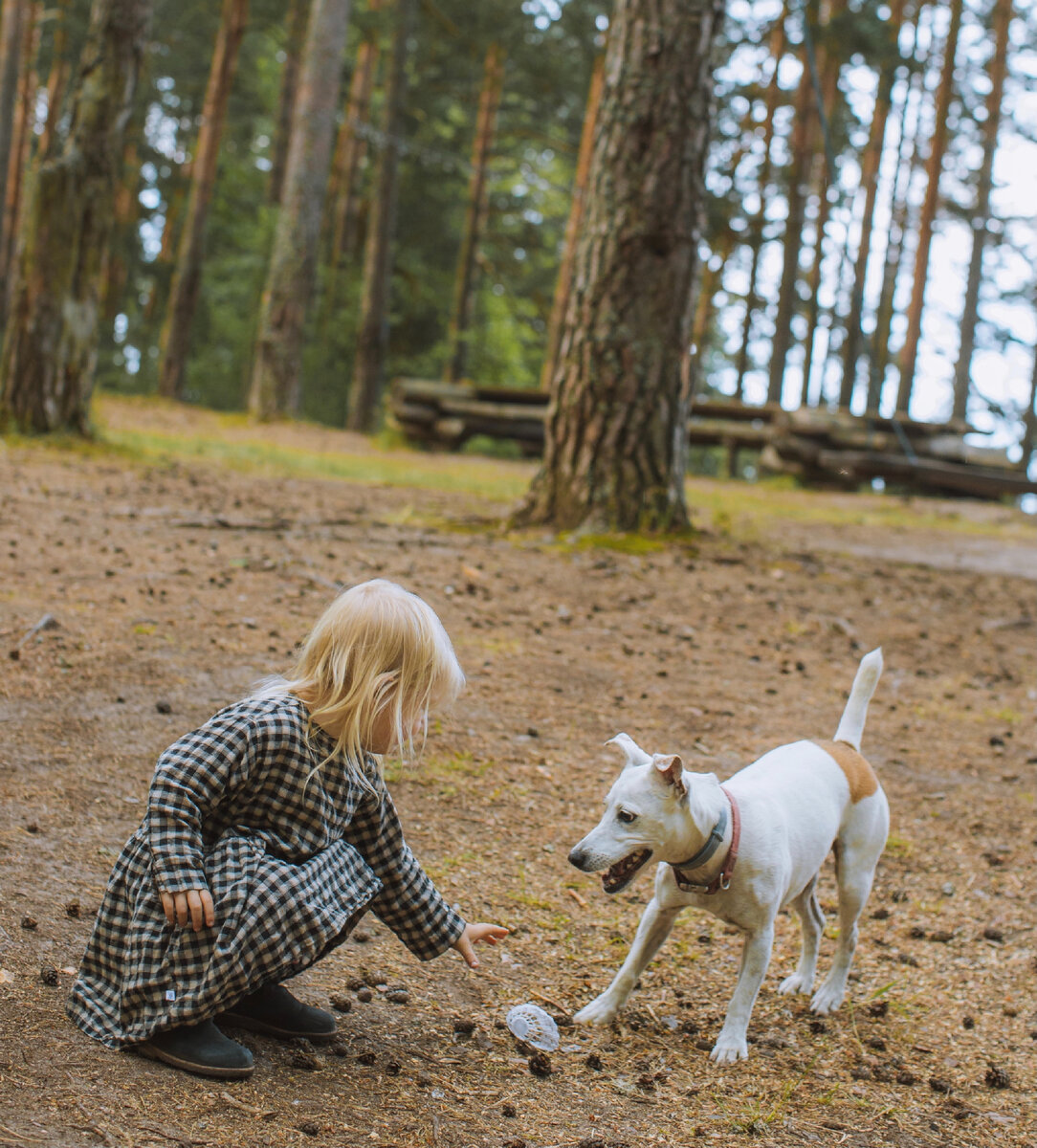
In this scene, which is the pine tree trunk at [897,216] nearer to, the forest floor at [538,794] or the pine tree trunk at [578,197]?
the pine tree trunk at [578,197]

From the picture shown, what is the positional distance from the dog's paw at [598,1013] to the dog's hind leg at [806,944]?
0.72 metres

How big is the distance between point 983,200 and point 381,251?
20.0 metres

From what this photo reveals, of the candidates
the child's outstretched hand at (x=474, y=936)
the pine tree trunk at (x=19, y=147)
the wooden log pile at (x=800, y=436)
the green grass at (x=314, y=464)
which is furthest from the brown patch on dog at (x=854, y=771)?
the pine tree trunk at (x=19, y=147)

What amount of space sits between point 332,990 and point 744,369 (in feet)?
99.2

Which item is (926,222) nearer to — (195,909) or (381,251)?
(381,251)

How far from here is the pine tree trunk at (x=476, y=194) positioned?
26186 millimetres

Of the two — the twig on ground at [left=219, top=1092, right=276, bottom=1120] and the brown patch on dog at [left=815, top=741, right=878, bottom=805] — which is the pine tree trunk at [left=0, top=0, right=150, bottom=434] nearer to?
the brown patch on dog at [left=815, top=741, right=878, bottom=805]

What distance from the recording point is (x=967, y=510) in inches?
642

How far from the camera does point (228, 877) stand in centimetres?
272

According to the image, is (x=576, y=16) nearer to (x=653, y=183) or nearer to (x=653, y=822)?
(x=653, y=183)

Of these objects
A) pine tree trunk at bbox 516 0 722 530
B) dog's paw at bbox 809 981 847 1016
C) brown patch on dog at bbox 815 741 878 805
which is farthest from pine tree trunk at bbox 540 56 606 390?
dog's paw at bbox 809 981 847 1016

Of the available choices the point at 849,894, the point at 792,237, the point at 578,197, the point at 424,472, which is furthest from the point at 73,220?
the point at 792,237

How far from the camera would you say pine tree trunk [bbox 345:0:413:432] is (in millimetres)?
21906

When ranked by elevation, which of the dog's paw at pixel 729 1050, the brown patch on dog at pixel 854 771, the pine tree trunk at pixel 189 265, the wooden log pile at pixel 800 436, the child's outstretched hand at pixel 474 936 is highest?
the pine tree trunk at pixel 189 265
